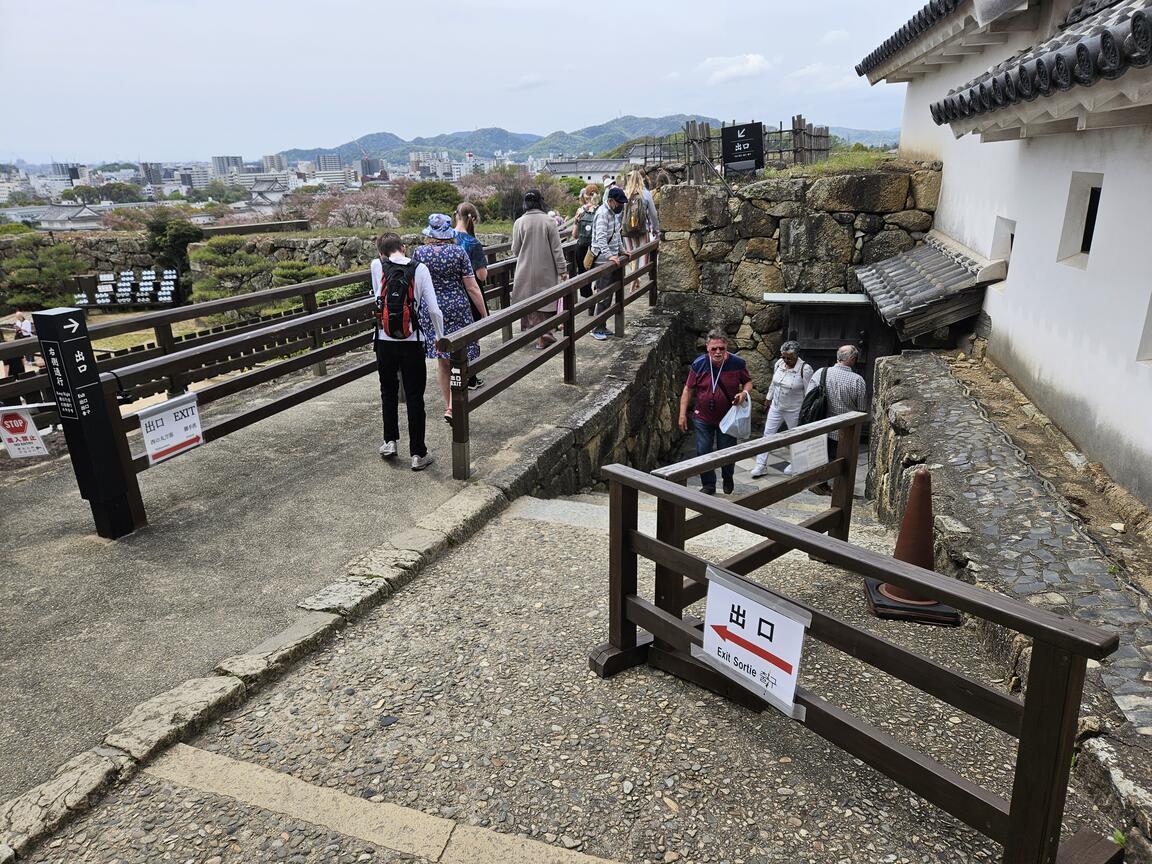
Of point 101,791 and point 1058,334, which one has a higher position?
point 1058,334

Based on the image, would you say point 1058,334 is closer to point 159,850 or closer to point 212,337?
point 159,850

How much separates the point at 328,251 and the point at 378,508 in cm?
1775

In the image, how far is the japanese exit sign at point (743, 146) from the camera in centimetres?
1183

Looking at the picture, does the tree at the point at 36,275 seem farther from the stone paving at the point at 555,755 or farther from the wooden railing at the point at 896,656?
the wooden railing at the point at 896,656

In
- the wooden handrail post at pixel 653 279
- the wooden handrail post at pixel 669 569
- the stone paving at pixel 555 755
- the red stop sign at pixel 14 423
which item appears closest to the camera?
the stone paving at pixel 555 755

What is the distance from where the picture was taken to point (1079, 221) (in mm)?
5055

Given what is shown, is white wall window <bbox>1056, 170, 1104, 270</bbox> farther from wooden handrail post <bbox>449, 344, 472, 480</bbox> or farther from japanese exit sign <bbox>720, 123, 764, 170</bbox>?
japanese exit sign <bbox>720, 123, 764, 170</bbox>

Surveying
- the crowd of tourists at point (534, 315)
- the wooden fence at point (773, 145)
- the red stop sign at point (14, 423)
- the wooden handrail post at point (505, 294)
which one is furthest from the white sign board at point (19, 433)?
the wooden fence at point (773, 145)

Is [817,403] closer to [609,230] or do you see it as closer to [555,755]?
[609,230]

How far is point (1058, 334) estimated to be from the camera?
4.93 meters

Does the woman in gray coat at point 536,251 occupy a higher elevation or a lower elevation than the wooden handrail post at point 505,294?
higher

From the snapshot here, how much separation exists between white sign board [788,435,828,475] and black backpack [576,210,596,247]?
250 inches

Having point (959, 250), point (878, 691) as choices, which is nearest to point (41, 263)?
point (959, 250)

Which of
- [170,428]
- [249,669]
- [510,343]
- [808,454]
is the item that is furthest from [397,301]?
[808,454]
